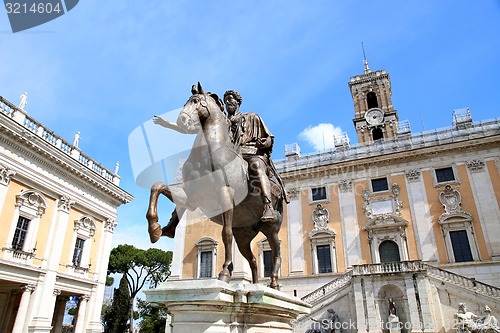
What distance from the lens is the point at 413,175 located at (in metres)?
24.6

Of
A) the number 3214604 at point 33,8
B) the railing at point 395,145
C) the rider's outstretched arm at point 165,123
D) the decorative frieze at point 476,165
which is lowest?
the rider's outstretched arm at point 165,123

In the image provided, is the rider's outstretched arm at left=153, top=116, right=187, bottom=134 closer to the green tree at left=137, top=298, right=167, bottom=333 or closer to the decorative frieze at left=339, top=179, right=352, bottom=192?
the decorative frieze at left=339, top=179, right=352, bottom=192

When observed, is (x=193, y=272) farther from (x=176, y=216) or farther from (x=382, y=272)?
(x=176, y=216)

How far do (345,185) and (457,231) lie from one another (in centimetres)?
780

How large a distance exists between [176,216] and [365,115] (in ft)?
116

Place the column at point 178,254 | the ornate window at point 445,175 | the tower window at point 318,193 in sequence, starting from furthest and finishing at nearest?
1. the column at point 178,254
2. the tower window at point 318,193
3. the ornate window at point 445,175

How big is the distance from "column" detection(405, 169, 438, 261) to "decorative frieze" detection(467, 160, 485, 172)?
3.20 m

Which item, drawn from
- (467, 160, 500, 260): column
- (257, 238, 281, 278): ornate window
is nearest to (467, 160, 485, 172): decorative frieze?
(467, 160, 500, 260): column

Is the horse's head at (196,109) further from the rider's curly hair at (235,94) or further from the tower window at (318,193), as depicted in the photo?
the tower window at (318,193)

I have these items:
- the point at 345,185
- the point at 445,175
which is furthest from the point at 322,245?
the point at 445,175

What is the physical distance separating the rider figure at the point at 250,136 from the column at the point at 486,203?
2219cm

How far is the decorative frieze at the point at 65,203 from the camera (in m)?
19.8

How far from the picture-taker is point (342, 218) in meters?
25.1

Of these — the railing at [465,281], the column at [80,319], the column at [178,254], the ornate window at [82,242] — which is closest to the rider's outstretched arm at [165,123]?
the railing at [465,281]
